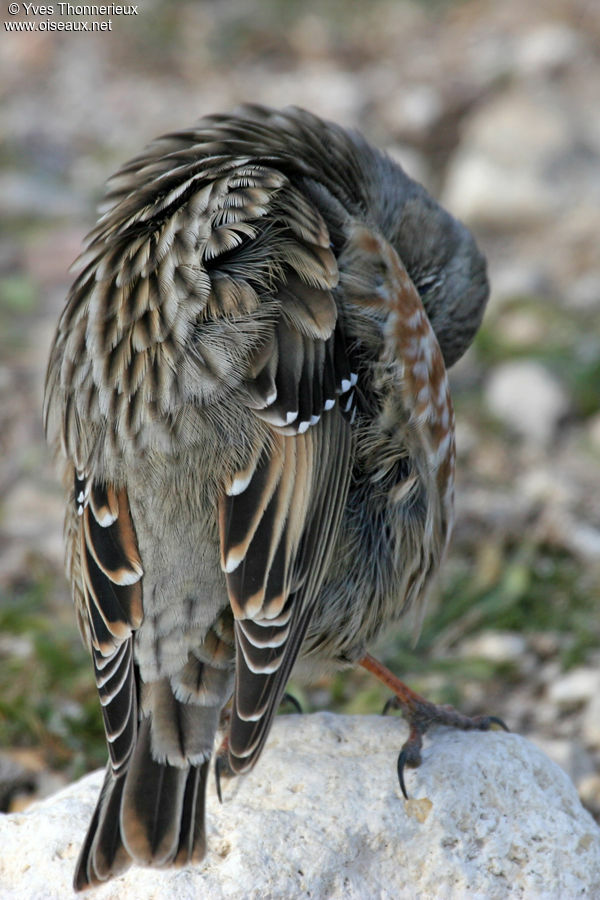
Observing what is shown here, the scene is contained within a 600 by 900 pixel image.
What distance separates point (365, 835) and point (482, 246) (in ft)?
19.0

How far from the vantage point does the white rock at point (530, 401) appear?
671 cm

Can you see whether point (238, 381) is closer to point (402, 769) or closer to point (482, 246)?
point (402, 769)

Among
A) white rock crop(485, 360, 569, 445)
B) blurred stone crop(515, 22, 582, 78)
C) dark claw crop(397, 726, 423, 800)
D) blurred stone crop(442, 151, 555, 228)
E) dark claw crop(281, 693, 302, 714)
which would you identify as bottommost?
dark claw crop(281, 693, 302, 714)

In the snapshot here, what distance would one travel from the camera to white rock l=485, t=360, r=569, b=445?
6711mm

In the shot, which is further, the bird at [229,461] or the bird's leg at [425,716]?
the bird's leg at [425,716]

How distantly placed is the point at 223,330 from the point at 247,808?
1.48m

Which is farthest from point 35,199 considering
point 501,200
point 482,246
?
point 501,200

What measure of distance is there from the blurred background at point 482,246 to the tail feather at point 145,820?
1.49m

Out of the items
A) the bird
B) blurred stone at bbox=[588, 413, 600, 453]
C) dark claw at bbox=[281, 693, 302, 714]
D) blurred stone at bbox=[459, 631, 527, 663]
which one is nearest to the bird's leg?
the bird

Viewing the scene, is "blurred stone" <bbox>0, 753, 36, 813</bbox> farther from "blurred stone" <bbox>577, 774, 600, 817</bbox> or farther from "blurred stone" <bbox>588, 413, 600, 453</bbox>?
"blurred stone" <bbox>588, 413, 600, 453</bbox>

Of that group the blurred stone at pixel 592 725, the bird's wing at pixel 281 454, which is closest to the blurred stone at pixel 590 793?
the blurred stone at pixel 592 725

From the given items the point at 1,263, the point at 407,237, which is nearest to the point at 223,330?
the point at 407,237

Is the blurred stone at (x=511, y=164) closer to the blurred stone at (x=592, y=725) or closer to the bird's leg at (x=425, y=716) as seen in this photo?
the blurred stone at (x=592, y=725)

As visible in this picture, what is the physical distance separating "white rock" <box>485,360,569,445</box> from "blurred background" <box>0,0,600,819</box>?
1 cm
